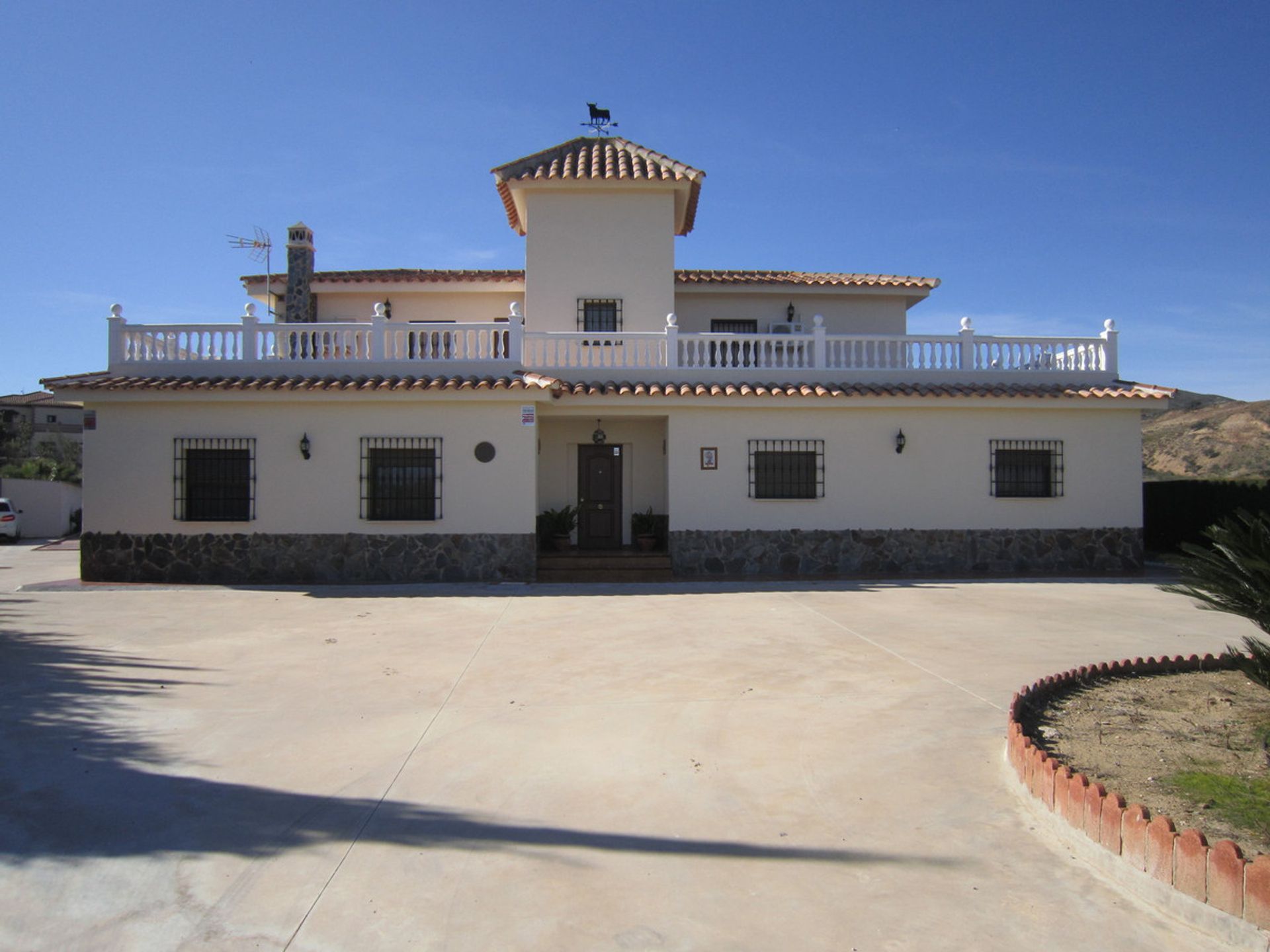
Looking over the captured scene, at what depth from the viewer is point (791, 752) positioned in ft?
17.1

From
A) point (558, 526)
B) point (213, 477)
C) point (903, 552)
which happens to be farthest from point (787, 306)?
point (213, 477)

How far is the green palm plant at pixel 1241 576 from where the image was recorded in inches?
174

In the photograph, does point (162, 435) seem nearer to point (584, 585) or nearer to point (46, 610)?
point (46, 610)

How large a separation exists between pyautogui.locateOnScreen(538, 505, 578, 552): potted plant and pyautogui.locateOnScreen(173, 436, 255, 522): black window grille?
16.7 feet

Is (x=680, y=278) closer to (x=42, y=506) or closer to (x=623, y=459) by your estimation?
(x=623, y=459)

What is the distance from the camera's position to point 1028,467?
50.3 ft

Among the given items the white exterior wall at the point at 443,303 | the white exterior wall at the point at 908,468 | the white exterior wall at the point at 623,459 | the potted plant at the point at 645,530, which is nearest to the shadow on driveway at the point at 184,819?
the potted plant at the point at 645,530

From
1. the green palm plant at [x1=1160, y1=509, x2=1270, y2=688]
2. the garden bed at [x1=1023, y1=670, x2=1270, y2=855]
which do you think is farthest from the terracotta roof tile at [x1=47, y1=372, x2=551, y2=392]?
the green palm plant at [x1=1160, y1=509, x2=1270, y2=688]

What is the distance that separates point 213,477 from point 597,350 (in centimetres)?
704

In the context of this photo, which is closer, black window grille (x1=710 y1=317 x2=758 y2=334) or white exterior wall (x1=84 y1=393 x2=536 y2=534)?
white exterior wall (x1=84 y1=393 x2=536 y2=534)

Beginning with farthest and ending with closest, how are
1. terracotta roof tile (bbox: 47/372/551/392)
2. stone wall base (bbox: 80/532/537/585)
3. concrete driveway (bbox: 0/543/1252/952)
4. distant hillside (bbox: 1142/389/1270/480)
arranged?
distant hillside (bbox: 1142/389/1270/480), stone wall base (bbox: 80/532/537/585), terracotta roof tile (bbox: 47/372/551/392), concrete driveway (bbox: 0/543/1252/952)

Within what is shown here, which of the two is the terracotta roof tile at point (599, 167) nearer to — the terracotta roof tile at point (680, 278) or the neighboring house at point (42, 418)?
the terracotta roof tile at point (680, 278)

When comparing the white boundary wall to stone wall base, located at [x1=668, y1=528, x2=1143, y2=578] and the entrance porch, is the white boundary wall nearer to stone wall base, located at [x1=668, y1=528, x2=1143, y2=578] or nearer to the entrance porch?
the entrance porch

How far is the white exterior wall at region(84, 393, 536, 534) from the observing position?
1402 cm
